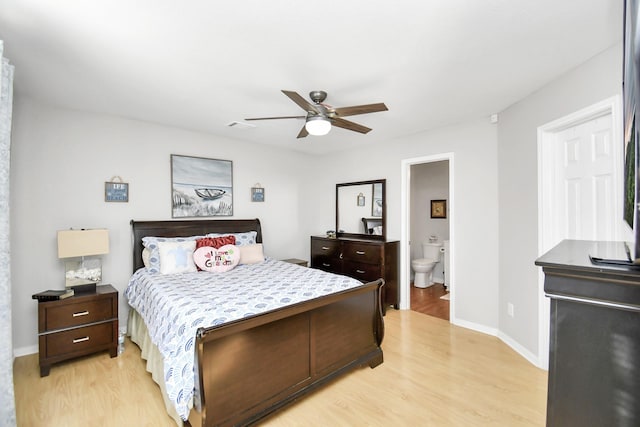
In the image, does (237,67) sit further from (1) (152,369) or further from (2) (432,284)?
(2) (432,284)

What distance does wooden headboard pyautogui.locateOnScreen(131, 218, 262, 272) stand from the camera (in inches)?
134

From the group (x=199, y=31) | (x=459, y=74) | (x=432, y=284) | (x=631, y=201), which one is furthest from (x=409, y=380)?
(x=432, y=284)

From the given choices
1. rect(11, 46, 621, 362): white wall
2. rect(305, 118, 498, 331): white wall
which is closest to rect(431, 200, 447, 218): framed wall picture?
rect(11, 46, 621, 362): white wall

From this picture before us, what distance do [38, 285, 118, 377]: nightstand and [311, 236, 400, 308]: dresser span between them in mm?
2841

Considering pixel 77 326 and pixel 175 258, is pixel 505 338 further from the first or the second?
pixel 77 326

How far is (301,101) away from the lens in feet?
7.04

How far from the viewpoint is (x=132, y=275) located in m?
3.37

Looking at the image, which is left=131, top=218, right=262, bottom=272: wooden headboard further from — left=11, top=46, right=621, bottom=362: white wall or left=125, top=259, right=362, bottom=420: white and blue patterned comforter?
left=125, top=259, right=362, bottom=420: white and blue patterned comforter

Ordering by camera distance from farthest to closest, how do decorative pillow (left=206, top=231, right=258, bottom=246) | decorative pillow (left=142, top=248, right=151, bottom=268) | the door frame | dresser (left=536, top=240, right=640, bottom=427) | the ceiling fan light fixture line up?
decorative pillow (left=206, top=231, right=258, bottom=246), decorative pillow (left=142, top=248, right=151, bottom=268), the door frame, the ceiling fan light fixture, dresser (left=536, top=240, right=640, bottom=427)

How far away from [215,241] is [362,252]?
2.00m

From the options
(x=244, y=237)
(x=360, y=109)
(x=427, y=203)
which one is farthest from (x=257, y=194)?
(x=427, y=203)

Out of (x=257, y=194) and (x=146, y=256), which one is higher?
(x=257, y=194)

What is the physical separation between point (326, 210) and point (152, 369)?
137 inches

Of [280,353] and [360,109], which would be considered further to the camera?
[360,109]
